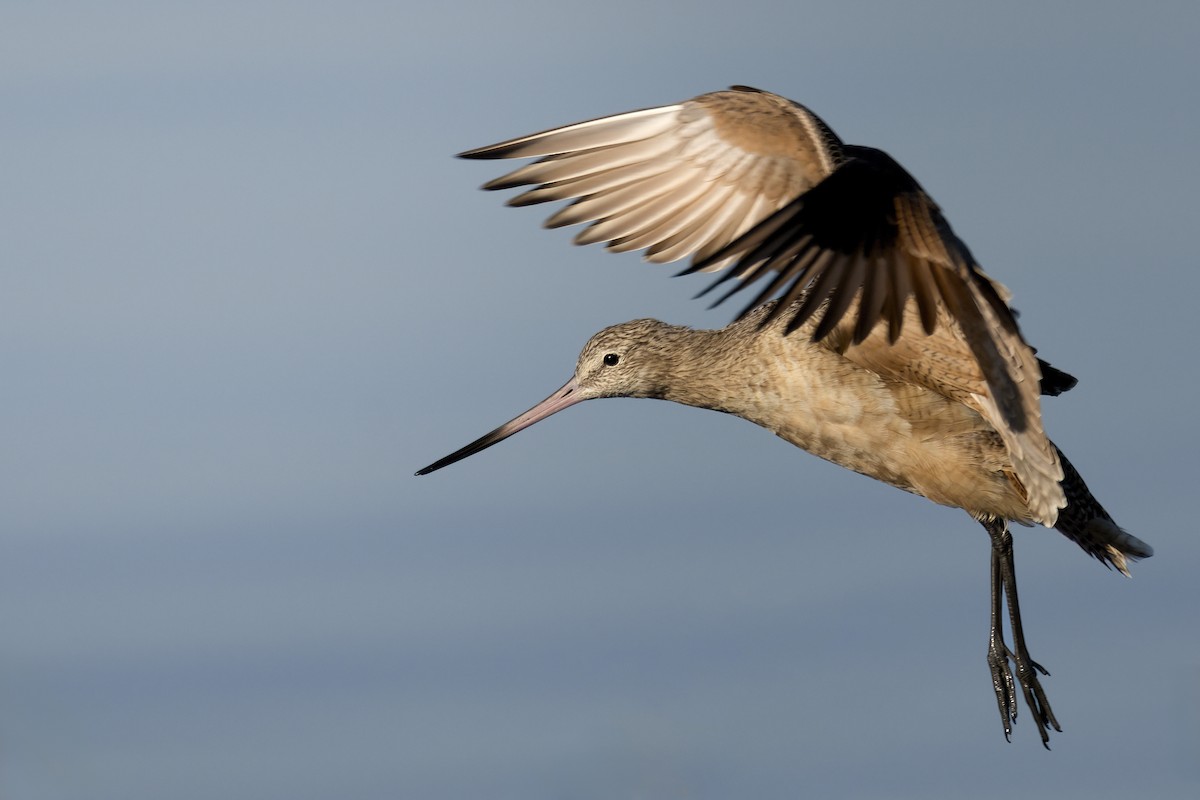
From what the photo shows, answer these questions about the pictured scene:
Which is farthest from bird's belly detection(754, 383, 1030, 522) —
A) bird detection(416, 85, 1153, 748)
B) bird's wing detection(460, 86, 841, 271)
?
bird's wing detection(460, 86, 841, 271)

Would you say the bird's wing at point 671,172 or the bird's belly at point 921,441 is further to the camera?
the bird's wing at point 671,172

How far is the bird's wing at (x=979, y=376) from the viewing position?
6691mm

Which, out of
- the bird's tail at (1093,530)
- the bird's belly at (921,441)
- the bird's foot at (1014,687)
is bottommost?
the bird's foot at (1014,687)

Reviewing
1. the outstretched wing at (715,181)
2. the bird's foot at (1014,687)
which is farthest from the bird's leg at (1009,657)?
the outstretched wing at (715,181)

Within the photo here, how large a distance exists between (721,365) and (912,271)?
6.49 feet

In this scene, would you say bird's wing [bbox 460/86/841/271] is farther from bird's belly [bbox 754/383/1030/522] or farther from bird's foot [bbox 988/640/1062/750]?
bird's foot [bbox 988/640/1062/750]

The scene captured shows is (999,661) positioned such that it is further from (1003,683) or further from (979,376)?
(979,376)

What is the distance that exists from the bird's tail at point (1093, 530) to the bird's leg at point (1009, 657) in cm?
30

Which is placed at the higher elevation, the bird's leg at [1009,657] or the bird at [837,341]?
the bird at [837,341]

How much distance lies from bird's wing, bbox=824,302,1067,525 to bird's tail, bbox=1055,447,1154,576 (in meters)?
0.50

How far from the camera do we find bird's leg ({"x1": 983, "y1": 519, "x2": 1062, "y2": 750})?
788 centimetres

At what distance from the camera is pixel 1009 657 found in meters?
7.99

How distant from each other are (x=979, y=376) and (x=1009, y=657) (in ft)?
5.72

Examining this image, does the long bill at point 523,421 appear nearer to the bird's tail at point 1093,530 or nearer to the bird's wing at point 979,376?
the bird's wing at point 979,376
